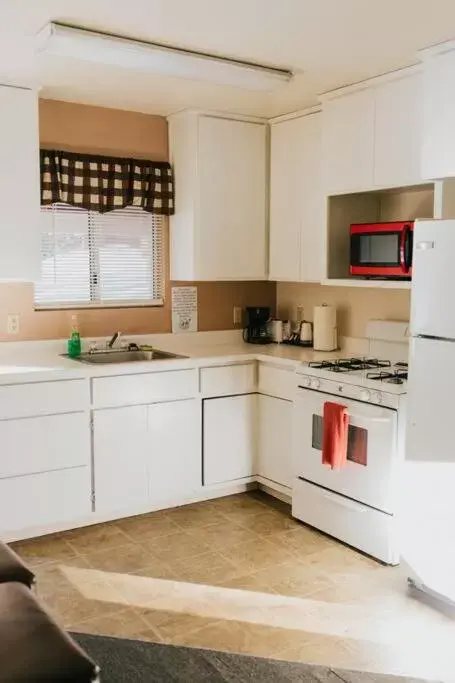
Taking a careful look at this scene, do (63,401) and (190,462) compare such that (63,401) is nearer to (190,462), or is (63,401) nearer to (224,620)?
(190,462)

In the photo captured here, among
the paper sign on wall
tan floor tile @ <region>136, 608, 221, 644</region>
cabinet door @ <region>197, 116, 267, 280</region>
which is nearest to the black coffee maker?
cabinet door @ <region>197, 116, 267, 280</region>

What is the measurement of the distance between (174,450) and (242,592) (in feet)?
3.70

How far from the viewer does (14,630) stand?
1.73 metres

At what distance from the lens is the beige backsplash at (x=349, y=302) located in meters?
4.10

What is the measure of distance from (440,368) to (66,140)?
2644 mm

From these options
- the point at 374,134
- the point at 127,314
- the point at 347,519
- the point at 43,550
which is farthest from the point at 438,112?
the point at 43,550

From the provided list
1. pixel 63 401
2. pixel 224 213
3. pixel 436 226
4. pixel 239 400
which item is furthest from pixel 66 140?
pixel 436 226

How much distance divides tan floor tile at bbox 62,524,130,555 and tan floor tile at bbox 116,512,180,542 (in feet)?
0.16

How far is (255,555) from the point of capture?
11.5 ft

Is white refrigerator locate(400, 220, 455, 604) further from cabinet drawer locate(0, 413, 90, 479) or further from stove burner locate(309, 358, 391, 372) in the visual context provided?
cabinet drawer locate(0, 413, 90, 479)

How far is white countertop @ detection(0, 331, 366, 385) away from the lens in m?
3.60

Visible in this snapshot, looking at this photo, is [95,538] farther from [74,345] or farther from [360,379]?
[360,379]

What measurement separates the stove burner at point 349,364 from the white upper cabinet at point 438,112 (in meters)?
1.10

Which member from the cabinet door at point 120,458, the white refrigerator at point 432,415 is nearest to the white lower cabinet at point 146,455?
the cabinet door at point 120,458
